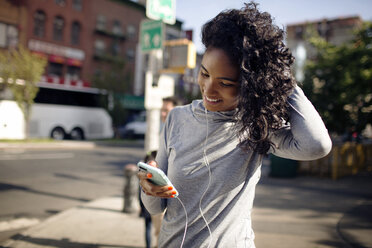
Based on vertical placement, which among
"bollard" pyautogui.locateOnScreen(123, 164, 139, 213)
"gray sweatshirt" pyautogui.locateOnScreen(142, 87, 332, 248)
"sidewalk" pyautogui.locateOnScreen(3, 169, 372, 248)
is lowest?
"sidewalk" pyautogui.locateOnScreen(3, 169, 372, 248)

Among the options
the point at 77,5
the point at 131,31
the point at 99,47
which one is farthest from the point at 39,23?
the point at 131,31

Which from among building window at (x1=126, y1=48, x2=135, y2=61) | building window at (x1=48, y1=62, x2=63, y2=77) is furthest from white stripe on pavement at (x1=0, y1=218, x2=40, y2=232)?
building window at (x1=126, y1=48, x2=135, y2=61)

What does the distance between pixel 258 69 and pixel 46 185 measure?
739 cm

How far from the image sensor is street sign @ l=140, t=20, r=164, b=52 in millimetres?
4742

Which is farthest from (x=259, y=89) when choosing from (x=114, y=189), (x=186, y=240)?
(x=114, y=189)

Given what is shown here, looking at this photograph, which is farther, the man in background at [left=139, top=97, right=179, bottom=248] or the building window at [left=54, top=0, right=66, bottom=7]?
the building window at [left=54, top=0, right=66, bottom=7]

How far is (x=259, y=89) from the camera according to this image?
113 cm

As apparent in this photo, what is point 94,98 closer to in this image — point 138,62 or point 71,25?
point 71,25

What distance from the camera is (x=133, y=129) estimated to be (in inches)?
895

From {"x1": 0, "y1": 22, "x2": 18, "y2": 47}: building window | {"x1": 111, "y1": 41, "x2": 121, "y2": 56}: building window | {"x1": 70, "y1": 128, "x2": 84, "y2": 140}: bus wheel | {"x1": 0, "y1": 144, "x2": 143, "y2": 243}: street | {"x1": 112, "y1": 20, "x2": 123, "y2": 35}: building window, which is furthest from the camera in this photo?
{"x1": 112, "y1": 20, "x2": 123, "y2": 35}: building window

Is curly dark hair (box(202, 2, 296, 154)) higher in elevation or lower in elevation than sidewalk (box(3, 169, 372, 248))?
higher

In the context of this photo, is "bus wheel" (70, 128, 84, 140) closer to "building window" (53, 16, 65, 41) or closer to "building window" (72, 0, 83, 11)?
"building window" (53, 16, 65, 41)

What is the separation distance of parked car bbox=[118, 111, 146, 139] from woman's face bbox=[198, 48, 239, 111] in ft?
70.7

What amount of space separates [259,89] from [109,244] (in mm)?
3602
